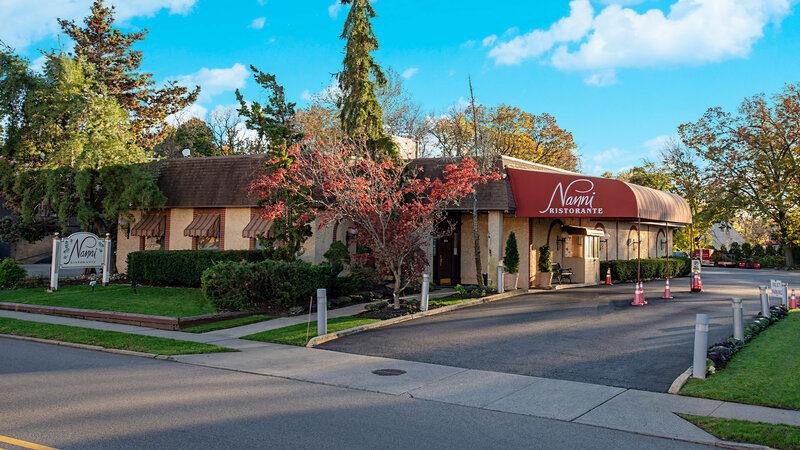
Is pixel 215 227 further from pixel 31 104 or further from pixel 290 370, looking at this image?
pixel 290 370

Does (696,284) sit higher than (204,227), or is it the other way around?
(204,227)

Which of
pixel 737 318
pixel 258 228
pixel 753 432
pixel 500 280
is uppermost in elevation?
pixel 258 228

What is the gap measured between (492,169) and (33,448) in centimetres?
1747

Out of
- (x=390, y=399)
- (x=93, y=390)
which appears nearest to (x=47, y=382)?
(x=93, y=390)

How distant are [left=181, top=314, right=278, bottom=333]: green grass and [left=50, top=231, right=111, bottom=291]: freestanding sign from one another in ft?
28.9

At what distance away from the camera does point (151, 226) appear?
82.6ft

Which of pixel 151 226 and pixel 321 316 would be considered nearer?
pixel 321 316

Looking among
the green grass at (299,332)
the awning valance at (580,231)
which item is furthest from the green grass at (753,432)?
the awning valance at (580,231)

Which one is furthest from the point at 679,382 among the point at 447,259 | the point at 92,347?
the point at 447,259

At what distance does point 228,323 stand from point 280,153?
6597 mm

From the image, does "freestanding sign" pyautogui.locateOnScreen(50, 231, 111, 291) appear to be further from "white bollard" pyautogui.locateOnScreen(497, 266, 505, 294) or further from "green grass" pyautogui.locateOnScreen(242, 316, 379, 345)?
"white bollard" pyautogui.locateOnScreen(497, 266, 505, 294)

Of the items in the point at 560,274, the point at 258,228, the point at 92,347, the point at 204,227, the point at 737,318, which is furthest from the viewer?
the point at 560,274

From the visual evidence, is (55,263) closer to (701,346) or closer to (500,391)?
(500,391)

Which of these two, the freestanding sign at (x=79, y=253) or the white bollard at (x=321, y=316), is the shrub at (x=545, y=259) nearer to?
the white bollard at (x=321, y=316)
